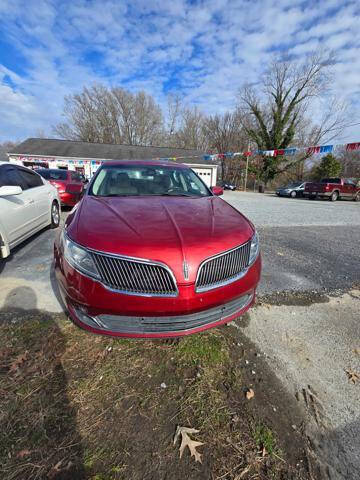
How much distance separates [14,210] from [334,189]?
73.6 ft

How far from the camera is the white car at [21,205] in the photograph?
11.4 ft

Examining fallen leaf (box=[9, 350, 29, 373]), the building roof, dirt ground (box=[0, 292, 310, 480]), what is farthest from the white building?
dirt ground (box=[0, 292, 310, 480])

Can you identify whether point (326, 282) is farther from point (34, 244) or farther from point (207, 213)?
point (34, 244)

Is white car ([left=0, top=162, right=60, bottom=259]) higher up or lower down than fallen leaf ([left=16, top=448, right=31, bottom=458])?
higher up

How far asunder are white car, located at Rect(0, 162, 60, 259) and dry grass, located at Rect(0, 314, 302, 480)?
74.2 inches

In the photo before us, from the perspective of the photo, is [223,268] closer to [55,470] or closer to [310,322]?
[55,470]

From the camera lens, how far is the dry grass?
1291mm

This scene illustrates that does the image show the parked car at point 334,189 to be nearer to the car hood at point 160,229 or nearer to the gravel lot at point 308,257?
the gravel lot at point 308,257

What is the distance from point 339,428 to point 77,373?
1859 millimetres

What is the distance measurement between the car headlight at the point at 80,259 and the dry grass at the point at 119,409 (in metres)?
0.83

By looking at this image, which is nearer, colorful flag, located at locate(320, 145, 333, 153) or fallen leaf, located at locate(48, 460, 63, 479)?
fallen leaf, located at locate(48, 460, 63, 479)

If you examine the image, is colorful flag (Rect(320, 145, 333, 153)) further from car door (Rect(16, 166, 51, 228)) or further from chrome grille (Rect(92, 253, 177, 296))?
chrome grille (Rect(92, 253, 177, 296))


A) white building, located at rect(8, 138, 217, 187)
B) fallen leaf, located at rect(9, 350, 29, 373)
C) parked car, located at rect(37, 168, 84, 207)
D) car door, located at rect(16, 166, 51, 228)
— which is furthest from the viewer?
white building, located at rect(8, 138, 217, 187)

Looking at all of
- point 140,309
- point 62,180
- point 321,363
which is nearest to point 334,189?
point 62,180
